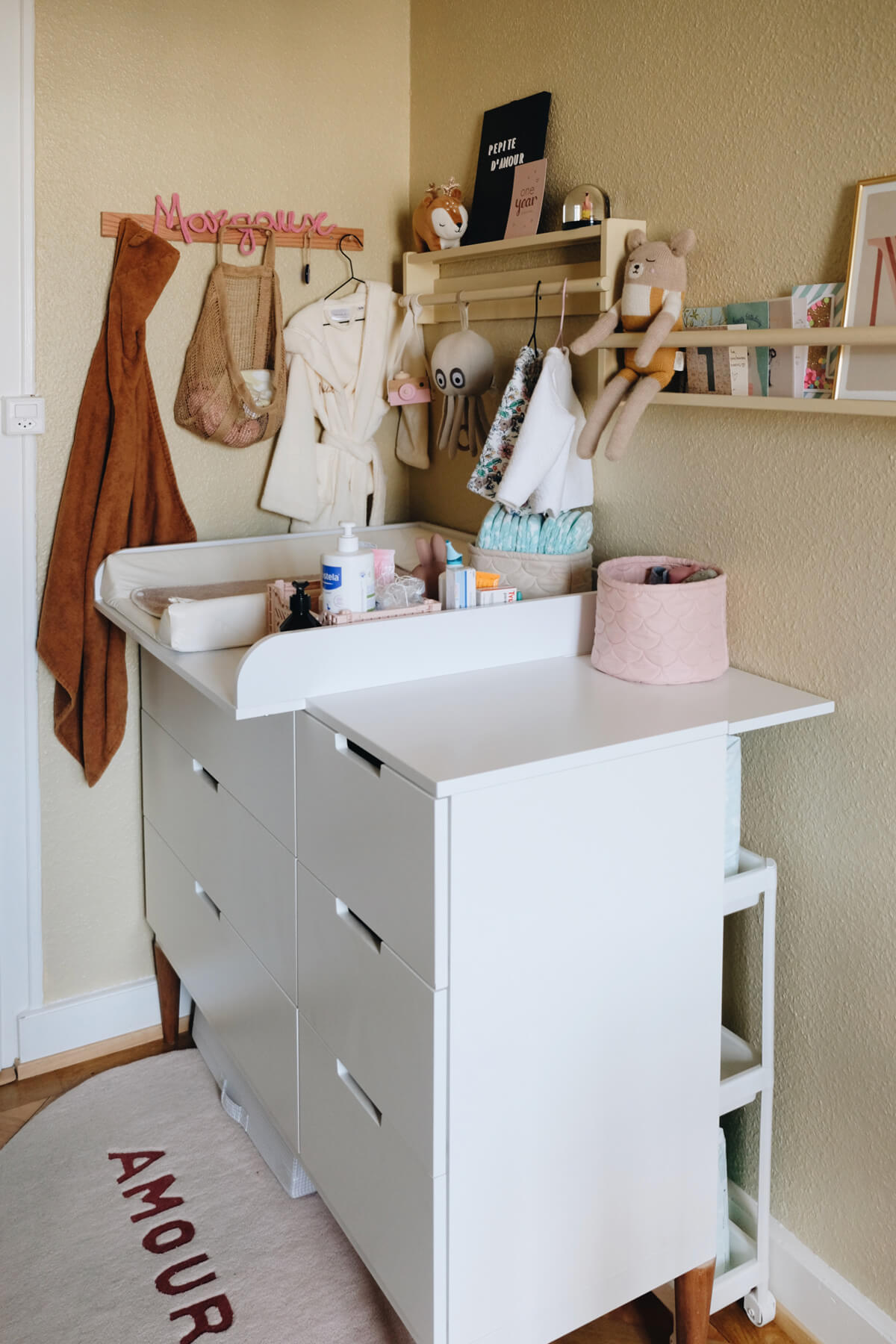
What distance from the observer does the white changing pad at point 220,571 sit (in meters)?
1.73

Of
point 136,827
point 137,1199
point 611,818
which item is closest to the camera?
point 611,818

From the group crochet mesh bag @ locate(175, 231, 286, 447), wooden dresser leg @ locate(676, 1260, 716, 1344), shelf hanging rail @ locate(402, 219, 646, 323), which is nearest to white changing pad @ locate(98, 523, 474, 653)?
crochet mesh bag @ locate(175, 231, 286, 447)

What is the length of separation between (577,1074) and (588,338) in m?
1.06

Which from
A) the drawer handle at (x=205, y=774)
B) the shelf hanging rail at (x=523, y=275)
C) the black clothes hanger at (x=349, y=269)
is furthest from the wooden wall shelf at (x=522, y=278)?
the drawer handle at (x=205, y=774)

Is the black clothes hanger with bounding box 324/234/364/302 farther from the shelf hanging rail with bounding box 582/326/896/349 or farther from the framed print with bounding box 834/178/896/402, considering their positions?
the framed print with bounding box 834/178/896/402

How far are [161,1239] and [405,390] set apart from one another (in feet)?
5.36

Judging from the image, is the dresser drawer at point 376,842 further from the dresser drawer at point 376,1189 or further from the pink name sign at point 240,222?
the pink name sign at point 240,222

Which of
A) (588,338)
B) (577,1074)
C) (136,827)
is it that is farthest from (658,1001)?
(136,827)

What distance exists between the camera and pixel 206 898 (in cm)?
208

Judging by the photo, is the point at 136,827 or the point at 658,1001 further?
the point at 136,827

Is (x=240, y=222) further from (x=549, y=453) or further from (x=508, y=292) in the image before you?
(x=549, y=453)

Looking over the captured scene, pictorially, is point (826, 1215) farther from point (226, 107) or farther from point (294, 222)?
point (226, 107)

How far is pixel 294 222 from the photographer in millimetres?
2301

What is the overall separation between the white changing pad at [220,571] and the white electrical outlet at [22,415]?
0.28 m
